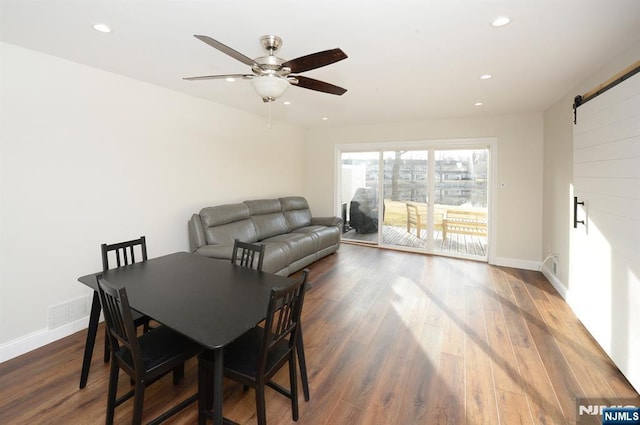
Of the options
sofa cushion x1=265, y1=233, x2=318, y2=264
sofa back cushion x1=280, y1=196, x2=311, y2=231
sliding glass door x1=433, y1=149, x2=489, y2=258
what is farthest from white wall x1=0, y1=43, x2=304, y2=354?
sliding glass door x1=433, y1=149, x2=489, y2=258

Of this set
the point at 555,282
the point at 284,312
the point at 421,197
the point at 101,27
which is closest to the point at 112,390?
the point at 284,312

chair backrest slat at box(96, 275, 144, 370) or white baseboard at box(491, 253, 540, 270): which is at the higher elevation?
chair backrest slat at box(96, 275, 144, 370)

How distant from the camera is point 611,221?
2340mm

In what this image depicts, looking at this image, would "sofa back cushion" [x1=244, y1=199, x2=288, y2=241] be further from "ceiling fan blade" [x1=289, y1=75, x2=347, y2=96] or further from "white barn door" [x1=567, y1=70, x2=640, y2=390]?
"white barn door" [x1=567, y1=70, x2=640, y2=390]

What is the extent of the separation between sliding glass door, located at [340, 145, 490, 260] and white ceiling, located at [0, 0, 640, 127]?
6.35 feet

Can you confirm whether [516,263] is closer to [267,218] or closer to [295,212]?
[295,212]

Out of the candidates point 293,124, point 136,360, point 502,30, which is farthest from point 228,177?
point 502,30

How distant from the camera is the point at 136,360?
1482 millimetres

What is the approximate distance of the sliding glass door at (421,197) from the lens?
5.20 m

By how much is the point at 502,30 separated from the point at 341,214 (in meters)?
4.67

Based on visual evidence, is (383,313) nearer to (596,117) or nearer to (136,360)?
(136,360)

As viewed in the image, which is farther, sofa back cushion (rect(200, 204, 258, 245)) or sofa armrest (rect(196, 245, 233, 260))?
sofa back cushion (rect(200, 204, 258, 245))

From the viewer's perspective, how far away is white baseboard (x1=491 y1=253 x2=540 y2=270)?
4.65 meters

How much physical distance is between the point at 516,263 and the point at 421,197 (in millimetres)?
1888
